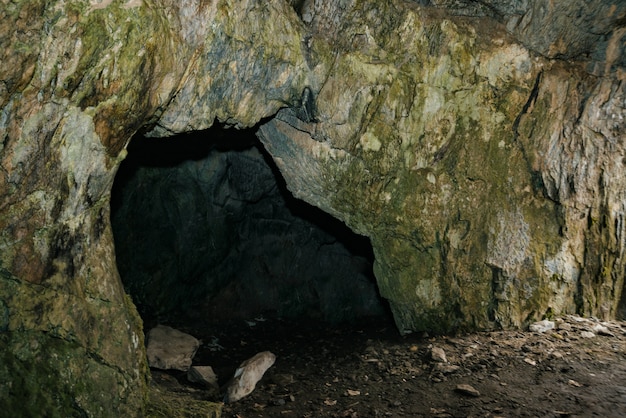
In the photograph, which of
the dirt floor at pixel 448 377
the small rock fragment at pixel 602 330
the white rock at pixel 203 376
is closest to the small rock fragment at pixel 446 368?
the dirt floor at pixel 448 377

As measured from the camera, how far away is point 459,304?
618 centimetres

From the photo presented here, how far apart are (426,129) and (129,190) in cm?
449

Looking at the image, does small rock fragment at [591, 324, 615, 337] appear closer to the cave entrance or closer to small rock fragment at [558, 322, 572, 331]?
small rock fragment at [558, 322, 572, 331]

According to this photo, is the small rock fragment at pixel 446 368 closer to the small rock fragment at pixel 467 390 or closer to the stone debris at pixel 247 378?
the small rock fragment at pixel 467 390

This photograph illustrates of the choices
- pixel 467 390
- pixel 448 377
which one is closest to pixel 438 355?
pixel 448 377

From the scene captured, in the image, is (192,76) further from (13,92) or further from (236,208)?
(236,208)

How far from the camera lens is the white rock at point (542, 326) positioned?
585 cm

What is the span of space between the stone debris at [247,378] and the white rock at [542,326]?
2982 millimetres

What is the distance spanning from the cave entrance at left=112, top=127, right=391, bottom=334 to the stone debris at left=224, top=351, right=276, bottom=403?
2.57m

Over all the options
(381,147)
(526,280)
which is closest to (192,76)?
(381,147)

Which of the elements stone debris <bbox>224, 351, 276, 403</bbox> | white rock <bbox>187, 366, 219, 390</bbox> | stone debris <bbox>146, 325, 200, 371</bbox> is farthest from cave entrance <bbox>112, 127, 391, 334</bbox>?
stone debris <bbox>224, 351, 276, 403</bbox>

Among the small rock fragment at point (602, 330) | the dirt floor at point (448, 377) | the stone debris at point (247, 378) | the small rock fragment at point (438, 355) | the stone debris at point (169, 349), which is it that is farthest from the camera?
the stone debris at point (169, 349)

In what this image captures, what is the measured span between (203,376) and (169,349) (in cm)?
84

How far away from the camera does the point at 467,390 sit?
474cm
